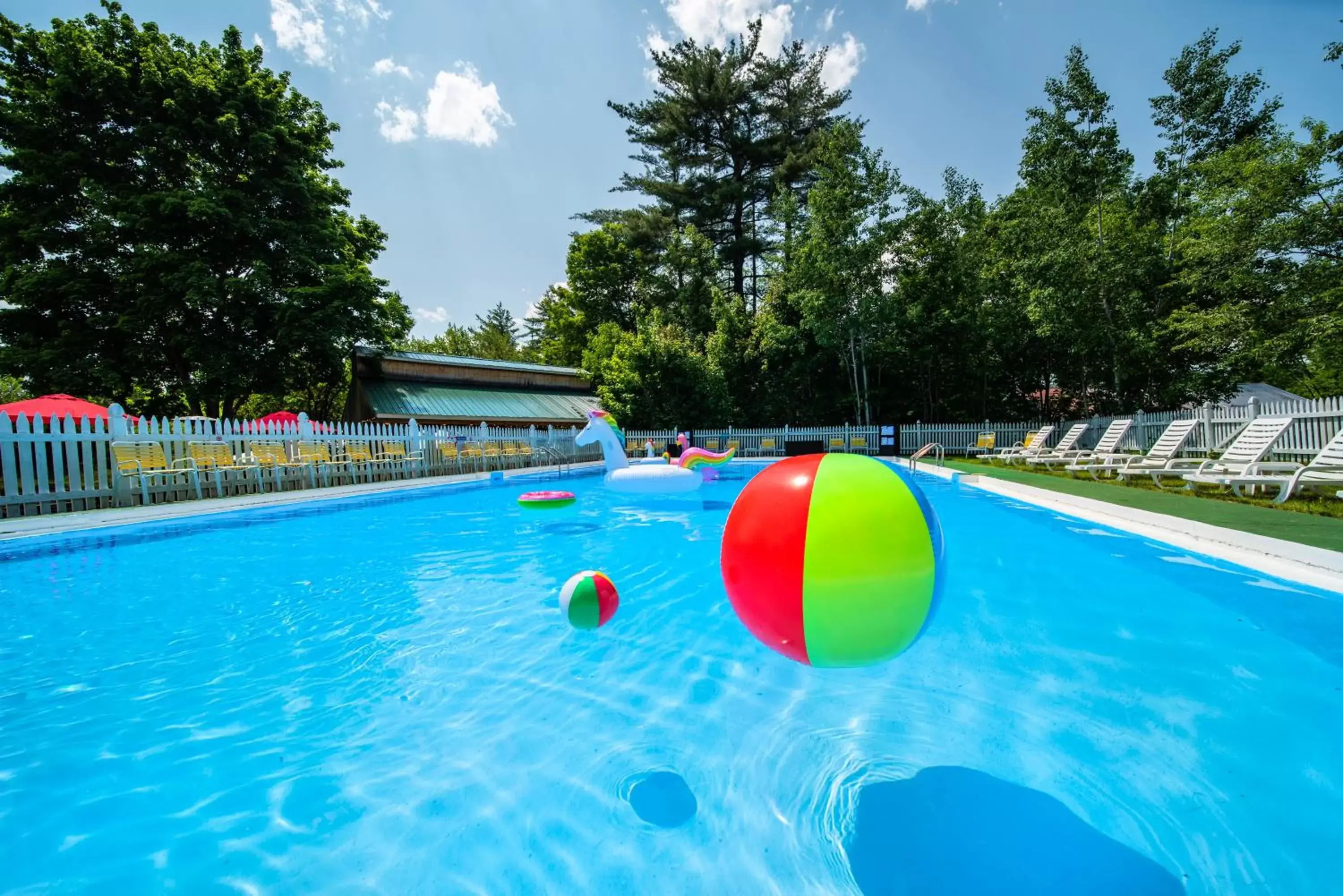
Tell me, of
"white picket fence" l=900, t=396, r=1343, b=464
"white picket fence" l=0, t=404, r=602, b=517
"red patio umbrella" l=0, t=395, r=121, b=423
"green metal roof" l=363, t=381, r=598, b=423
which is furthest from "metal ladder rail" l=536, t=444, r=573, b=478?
"white picket fence" l=900, t=396, r=1343, b=464

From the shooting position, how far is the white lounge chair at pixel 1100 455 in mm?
14062

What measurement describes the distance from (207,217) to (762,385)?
2700 cm

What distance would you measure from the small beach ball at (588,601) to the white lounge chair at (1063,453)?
16.0m

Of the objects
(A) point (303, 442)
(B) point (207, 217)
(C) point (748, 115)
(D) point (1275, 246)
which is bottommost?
(A) point (303, 442)

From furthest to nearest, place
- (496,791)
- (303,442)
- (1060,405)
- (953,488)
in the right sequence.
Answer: (1060,405) → (303,442) → (953,488) → (496,791)

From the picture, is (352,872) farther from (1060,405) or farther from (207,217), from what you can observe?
(1060,405)

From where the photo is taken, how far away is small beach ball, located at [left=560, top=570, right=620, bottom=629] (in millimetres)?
4438

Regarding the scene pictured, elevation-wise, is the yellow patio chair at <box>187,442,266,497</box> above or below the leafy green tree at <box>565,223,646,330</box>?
below

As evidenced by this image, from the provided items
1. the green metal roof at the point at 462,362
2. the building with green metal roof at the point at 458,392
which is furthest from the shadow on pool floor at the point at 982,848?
the green metal roof at the point at 462,362

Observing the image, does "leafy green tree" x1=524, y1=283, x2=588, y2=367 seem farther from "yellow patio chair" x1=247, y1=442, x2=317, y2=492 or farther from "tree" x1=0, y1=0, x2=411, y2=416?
"yellow patio chair" x1=247, y1=442, x2=317, y2=492

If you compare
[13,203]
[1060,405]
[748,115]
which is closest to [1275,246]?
[1060,405]

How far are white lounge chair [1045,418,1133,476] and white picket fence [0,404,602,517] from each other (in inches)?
768

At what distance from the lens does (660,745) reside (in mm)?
2992

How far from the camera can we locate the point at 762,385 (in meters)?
30.4
